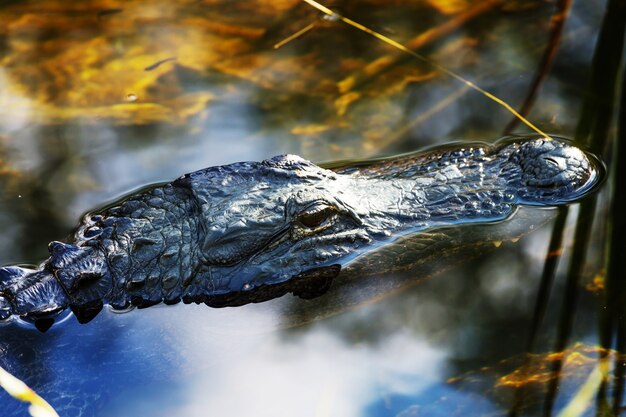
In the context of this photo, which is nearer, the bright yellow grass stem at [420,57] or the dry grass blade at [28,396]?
the dry grass blade at [28,396]

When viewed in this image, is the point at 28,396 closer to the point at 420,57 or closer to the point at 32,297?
the point at 32,297

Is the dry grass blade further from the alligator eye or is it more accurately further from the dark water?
the alligator eye

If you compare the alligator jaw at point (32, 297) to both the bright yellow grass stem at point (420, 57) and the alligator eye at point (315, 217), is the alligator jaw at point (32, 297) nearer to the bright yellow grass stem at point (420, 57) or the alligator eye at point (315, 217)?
the alligator eye at point (315, 217)

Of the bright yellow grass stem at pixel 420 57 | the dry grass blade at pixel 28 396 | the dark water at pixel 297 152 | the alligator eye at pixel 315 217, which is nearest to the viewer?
the dry grass blade at pixel 28 396

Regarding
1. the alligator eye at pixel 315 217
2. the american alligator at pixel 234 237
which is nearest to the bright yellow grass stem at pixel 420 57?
the american alligator at pixel 234 237

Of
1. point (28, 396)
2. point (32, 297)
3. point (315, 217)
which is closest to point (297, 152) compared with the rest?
point (315, 217)

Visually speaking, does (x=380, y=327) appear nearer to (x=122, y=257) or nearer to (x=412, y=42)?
(x=122, y=257)

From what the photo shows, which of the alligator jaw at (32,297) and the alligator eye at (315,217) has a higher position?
the alligator eye at (315,217)

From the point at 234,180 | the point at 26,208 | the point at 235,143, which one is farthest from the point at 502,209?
the point at 26,208
